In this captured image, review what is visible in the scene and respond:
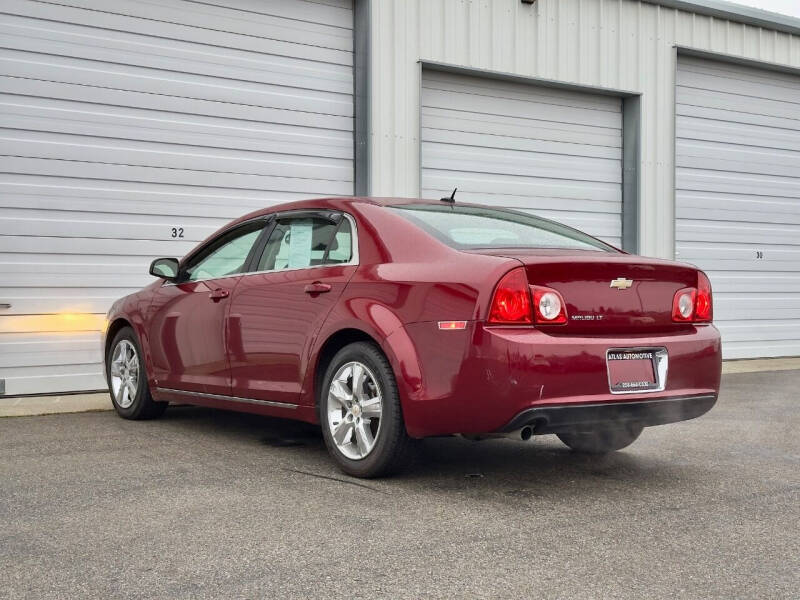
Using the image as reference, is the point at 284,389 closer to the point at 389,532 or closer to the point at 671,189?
the point at 389,532

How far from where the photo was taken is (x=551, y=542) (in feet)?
12.0

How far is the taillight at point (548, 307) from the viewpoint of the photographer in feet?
14.2

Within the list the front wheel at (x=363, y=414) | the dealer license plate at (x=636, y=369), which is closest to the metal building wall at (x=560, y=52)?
the front wheel at (x=363, y=414)

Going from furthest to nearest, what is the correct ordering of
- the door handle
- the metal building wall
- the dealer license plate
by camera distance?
the metal building wall → the door handle → the dealer license plate

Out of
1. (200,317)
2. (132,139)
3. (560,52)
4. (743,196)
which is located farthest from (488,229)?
(743,196)

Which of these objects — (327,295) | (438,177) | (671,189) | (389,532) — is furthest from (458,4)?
(389,532)

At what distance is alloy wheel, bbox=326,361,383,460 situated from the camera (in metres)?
4.76

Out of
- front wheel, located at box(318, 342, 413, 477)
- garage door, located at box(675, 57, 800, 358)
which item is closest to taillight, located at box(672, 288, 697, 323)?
front wheel, located at box(318, 342, 413, 477)

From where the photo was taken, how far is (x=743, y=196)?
45.9 feet

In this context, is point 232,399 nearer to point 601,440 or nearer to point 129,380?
point 129,380

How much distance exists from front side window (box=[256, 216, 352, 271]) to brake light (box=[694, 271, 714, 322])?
5.91ft

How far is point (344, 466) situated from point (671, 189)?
9.40m

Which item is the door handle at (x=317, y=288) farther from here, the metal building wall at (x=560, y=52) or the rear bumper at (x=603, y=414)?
the metal building wall at (x=560, y=52)

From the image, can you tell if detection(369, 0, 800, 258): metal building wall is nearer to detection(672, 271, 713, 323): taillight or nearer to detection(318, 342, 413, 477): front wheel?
detection(318, 342, 413, 477): front wheel
